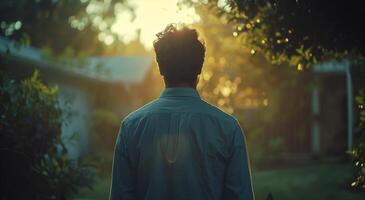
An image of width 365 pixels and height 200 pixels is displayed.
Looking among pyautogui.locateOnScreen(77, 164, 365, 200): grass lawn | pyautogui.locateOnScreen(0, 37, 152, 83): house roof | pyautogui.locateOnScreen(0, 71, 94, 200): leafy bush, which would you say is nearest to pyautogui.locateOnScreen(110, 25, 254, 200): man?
pyautogui.locateOnScreen(0, 71, 94, 200): leafy bush

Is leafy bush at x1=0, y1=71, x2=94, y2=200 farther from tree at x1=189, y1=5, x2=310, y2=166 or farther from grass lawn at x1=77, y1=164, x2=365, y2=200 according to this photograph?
grass lawn at x1=77, y1=164, x2=365, y2=200

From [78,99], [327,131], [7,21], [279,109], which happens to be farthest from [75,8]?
[7,21]

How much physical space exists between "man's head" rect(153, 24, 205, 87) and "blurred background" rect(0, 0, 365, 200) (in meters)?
2.21

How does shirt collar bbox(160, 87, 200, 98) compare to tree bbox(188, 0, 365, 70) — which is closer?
shirt collar bbox(160, 87, 200, 98)

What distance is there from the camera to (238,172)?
3.06m

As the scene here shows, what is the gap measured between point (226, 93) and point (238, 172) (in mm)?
13352

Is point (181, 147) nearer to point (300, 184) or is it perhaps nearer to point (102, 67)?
point (300, 184)

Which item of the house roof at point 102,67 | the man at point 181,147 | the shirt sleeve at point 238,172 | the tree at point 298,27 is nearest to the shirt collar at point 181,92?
the man at point 181,147

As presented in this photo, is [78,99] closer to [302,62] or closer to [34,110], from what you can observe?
[34,110]

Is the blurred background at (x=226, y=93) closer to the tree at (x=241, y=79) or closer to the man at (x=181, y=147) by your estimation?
the tree at (x=241, y=79)

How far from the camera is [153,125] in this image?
10.2 ft

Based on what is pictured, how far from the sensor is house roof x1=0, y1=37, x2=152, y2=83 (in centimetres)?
1727

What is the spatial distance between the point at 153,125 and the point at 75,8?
800 inches

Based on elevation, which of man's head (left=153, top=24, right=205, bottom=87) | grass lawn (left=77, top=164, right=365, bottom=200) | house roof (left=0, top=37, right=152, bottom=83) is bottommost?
grass lawn (left=77, top=164, right=365, bottom=200)
